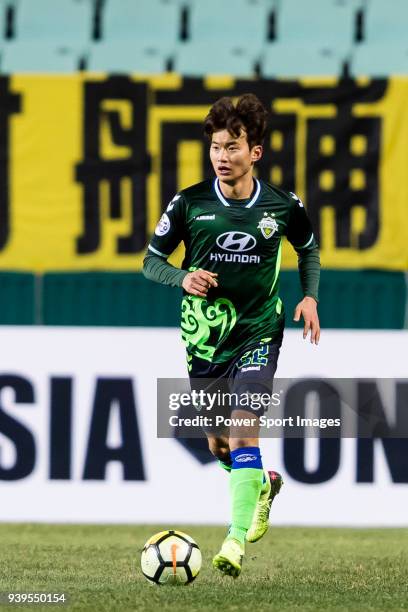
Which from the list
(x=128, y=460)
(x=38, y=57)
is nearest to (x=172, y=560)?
(x=128, y=460)

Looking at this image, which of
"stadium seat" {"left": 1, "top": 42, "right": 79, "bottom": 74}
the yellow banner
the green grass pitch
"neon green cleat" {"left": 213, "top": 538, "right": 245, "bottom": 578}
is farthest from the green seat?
"neon green cleat" {"left": 213, "top": 538, "right": 245, "bottom": 578}

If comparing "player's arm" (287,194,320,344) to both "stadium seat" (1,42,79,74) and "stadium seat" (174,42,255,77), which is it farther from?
"stadium seat" (1,42,79,74)

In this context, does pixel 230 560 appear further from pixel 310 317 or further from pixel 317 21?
pixel 317 21

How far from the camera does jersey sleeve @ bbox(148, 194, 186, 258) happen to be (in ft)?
18.7

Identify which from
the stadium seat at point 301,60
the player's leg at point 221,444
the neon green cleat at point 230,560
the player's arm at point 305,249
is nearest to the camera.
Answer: the neon green cleat at point 230,560

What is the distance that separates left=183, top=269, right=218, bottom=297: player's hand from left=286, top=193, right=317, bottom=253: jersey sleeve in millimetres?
665

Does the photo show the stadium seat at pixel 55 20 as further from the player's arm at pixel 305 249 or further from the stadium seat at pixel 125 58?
the player's arm at pixel 305 249

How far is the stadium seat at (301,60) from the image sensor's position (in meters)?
10.4

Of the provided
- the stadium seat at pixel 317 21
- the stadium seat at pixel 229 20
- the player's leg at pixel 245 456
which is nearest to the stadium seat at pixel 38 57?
the stadium seat at pixel 229 20

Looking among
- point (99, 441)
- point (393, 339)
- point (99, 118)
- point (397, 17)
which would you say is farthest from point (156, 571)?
point (397, 17)

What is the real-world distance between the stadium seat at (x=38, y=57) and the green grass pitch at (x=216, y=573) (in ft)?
12.6

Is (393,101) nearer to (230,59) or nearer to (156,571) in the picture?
(230,59)

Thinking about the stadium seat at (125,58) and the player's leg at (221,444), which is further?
the stadium seat at (125,58)

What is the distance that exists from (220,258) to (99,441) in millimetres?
2956
